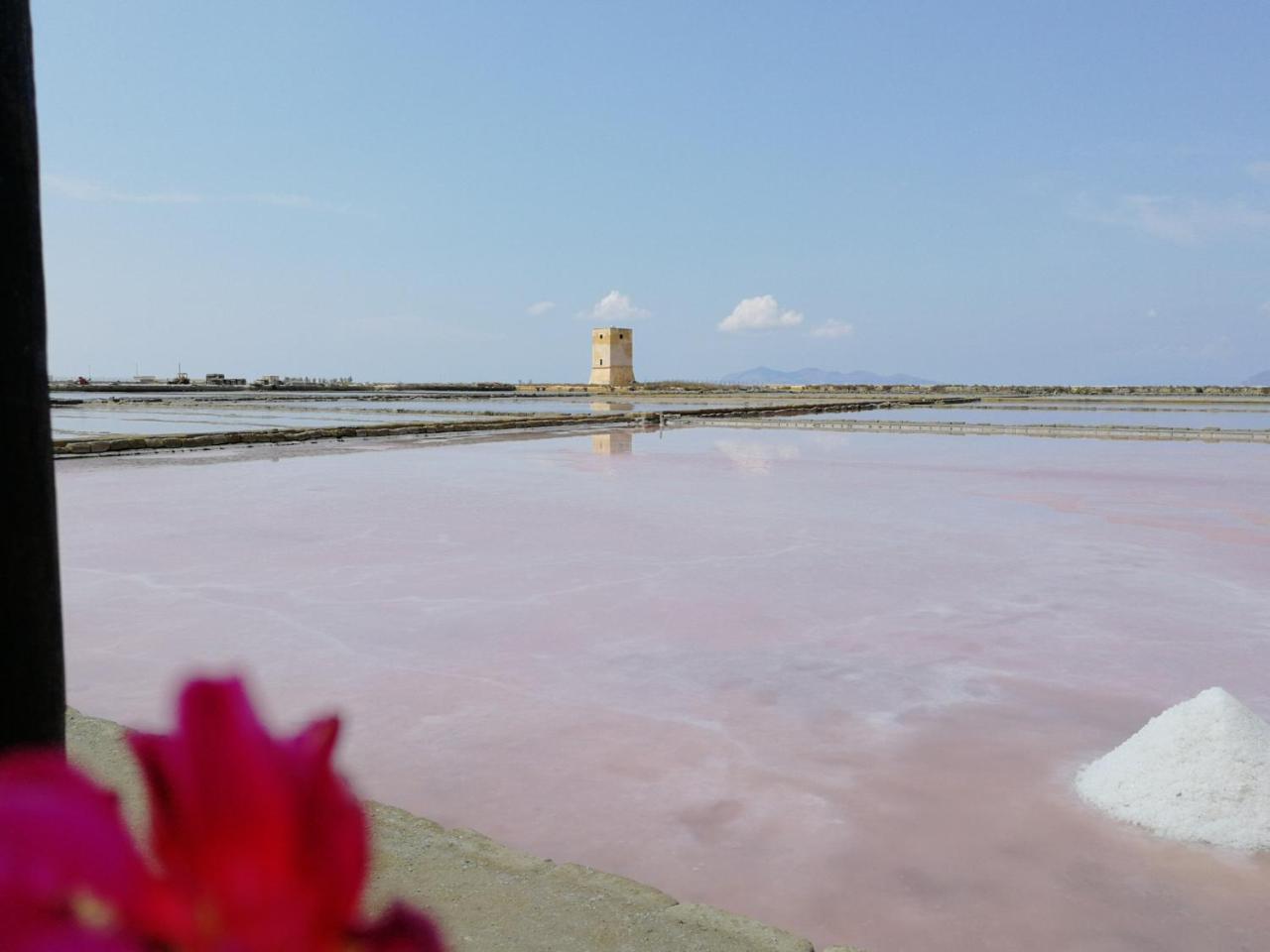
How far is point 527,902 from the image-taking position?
1.82 m

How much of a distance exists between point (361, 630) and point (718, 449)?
31.9ft

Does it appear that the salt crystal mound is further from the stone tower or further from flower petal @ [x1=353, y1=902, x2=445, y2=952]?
the stone tower

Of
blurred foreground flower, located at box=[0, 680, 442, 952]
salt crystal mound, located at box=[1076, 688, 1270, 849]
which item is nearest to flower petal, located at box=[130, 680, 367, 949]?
blurred foreground flower, located at box=[0, 680, 442, 952]

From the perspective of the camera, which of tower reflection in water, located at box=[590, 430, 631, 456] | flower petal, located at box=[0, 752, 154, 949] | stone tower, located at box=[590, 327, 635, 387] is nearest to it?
flower petal, located at box=[0, 752, 154, 949]

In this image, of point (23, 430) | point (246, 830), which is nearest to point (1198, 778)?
point (23, 430)

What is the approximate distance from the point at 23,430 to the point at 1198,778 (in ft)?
8.71

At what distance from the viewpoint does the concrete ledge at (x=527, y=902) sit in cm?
170

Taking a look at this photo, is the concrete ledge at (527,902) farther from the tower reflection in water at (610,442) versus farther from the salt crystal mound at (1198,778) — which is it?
the tower reflection in water at (610,442)

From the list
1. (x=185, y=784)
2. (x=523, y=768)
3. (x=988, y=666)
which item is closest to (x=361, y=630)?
(x=523, y=768)

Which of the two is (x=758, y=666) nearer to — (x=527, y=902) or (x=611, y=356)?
(x=527, y=902)

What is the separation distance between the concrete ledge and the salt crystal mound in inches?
46.1

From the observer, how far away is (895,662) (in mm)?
3705

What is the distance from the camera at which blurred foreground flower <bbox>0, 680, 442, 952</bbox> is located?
0.87 ft

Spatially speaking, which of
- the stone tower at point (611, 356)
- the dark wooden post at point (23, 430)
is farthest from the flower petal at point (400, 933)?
the stone tower at point (611, 356)
